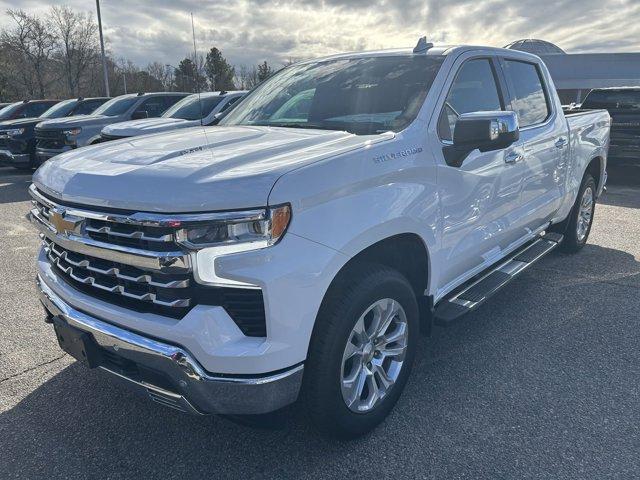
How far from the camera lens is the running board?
309cm

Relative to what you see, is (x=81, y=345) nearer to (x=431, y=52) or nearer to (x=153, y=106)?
(x=431, y=52)

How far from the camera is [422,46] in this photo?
11.1ft

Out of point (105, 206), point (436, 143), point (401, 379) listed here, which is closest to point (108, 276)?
point (105, 206)

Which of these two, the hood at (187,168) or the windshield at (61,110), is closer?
the hood at (187,168)

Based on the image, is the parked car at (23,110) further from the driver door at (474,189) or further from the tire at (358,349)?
the tire at (358,349)

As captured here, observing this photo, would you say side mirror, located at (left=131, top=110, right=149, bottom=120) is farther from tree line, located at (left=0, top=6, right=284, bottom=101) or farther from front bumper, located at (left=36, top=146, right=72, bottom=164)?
tree line, located at (left=0, top=6, right=284, bottom=101)

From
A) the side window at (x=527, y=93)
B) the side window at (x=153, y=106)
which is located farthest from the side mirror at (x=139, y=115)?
the side window at (x=527, y=93)

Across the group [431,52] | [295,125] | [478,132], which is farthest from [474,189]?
[295,125]

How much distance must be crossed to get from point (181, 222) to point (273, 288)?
0.42m

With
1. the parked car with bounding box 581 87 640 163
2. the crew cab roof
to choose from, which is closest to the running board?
the crew cab roof

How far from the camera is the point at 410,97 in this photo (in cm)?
300

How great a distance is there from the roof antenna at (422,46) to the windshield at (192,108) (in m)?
7.07

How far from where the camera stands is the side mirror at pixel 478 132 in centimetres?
268

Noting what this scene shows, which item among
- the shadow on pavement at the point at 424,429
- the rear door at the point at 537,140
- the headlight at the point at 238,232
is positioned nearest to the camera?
the headlight at the point at 238,232
